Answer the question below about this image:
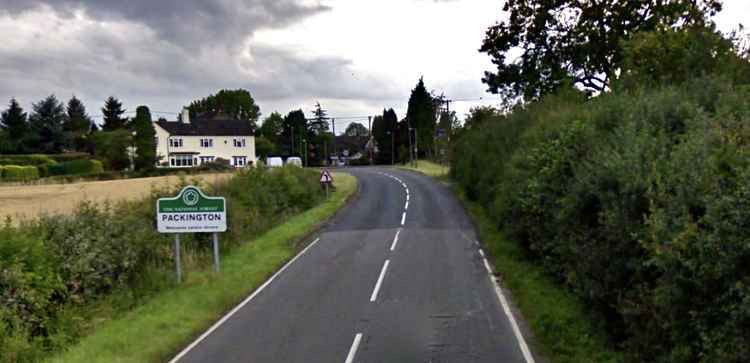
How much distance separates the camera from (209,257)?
2127cm

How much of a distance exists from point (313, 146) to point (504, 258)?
10667 centimetres

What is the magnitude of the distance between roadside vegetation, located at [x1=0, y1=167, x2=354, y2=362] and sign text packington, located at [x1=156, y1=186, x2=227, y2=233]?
27.2 inches

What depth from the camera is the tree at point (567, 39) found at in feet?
104

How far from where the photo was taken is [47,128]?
9825cm

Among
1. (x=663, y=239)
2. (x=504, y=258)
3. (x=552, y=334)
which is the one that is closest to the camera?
(x=663, y=239)

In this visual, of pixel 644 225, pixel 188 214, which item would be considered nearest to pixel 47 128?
pixel 188 214

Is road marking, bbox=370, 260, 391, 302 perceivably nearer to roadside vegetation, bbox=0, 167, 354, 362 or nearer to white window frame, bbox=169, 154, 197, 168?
roadside vegetation, bbox=0, 167, 354, 362

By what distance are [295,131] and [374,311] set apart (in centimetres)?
11319

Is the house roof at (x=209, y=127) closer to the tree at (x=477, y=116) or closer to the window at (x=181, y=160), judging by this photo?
the window at (x=181, y=160)

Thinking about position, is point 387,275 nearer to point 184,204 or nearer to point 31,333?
point 184,204

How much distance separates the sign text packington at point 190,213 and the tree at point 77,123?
307 feet

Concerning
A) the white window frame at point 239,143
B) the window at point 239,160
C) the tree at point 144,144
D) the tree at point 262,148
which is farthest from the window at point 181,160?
the tree at point 262,148

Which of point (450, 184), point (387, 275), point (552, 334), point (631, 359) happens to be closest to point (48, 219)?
point (387, 275)

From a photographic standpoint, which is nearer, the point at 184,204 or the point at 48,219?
the point at 48,219
